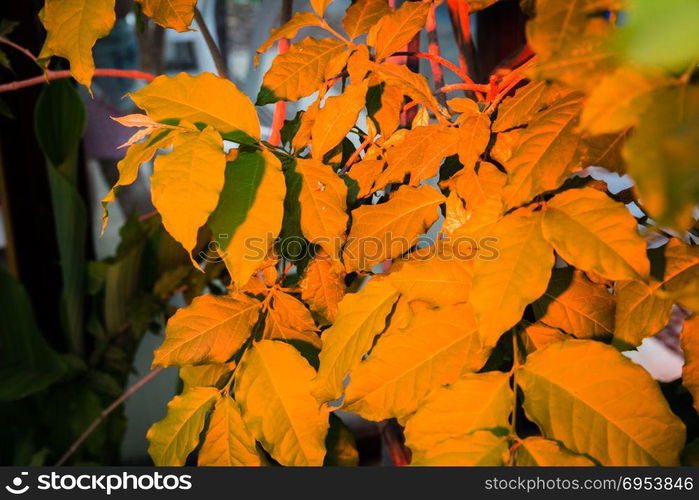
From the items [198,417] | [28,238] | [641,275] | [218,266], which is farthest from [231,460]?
[28,238]

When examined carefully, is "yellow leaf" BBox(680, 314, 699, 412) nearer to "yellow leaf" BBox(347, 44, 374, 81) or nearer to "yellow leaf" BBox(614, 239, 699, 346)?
"yellow leaf" BBox(614, 239, 699, 346)

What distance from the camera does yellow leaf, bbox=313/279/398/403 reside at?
39 cm

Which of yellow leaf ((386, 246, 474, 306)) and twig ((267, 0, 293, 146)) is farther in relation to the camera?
twig ((267, 0, 293, 146))

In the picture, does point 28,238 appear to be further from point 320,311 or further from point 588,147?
point 588,147

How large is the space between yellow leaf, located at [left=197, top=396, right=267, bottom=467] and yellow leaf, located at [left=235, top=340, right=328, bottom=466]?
21mm

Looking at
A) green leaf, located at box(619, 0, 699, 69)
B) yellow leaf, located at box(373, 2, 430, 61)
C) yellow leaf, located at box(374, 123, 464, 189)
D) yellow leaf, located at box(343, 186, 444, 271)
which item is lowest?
yellow leaf, located at box(343, 186, 444, 271)

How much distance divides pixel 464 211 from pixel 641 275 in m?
0.13

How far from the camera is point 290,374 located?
0.43 metres

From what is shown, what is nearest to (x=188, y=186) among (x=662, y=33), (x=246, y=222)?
(x=246, y=222)

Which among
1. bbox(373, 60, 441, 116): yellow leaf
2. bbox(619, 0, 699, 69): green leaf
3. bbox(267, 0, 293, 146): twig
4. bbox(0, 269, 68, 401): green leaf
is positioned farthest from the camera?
bbox(0, 269, 68, 401): green leaf

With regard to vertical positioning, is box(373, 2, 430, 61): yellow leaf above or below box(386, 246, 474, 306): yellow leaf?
above

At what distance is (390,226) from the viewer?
1.44ft

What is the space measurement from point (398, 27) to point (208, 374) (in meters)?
0.34

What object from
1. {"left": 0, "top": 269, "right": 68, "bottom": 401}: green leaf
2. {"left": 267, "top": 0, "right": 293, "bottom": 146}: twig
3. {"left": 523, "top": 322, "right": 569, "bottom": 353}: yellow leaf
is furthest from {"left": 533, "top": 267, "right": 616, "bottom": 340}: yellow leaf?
{"left": 0, "top": 269, "right": 68, "bottom": 401}: green leaf
